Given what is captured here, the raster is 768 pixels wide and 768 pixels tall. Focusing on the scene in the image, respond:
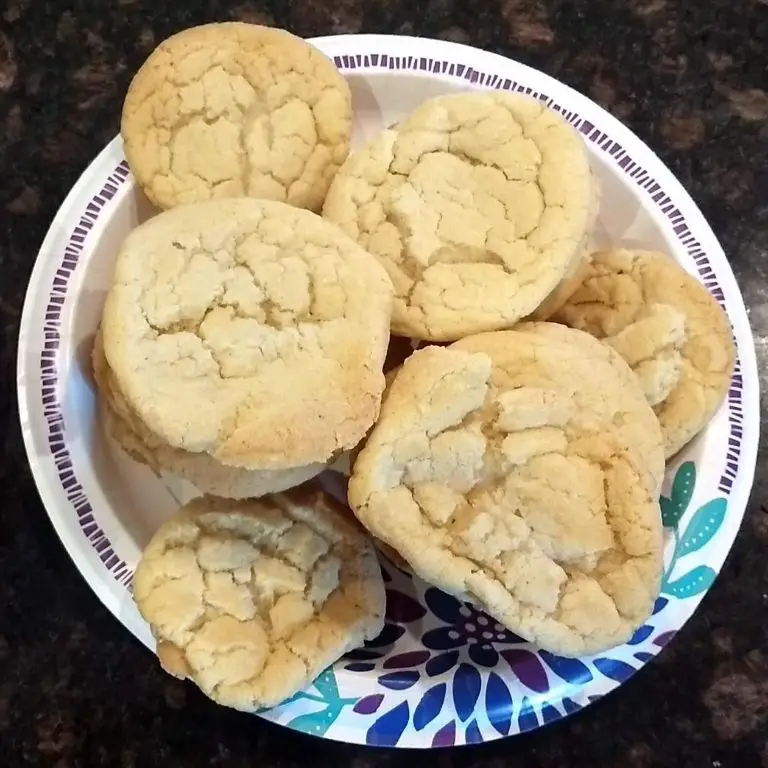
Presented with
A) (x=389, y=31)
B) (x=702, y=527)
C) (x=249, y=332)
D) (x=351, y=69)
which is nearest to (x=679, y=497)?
(x=702, y=527)

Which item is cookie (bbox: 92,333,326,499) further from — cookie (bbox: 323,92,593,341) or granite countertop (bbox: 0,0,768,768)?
granite countertop (bbox: 0,0,768,768)

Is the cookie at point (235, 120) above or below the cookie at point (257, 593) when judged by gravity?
above

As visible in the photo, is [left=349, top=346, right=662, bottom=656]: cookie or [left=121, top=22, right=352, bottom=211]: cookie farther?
[left=121, top=22, right=352, bottom=211]: cookie

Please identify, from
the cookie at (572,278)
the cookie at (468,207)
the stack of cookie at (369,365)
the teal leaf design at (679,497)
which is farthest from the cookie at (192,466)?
the teal leaf design at (679,497)

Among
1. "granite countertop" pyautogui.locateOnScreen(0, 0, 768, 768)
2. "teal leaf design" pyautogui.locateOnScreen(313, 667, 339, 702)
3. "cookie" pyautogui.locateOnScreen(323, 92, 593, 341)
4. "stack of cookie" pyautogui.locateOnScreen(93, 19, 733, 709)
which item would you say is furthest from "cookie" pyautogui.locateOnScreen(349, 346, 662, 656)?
"granite countertop" pyautogui.locateOnScreen(0, 0, 768, 768)

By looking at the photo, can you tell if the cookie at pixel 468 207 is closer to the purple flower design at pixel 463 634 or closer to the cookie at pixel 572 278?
the cookie at pixel 572 278

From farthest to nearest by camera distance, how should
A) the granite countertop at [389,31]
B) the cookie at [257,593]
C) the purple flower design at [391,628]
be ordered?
the granite countertop at [389,31] → the purple flower design at [391,628] → the cookie at [257,593]

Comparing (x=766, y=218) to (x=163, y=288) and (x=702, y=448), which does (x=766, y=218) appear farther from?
(x=163, y=288)

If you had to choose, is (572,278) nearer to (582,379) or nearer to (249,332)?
(582,379)
